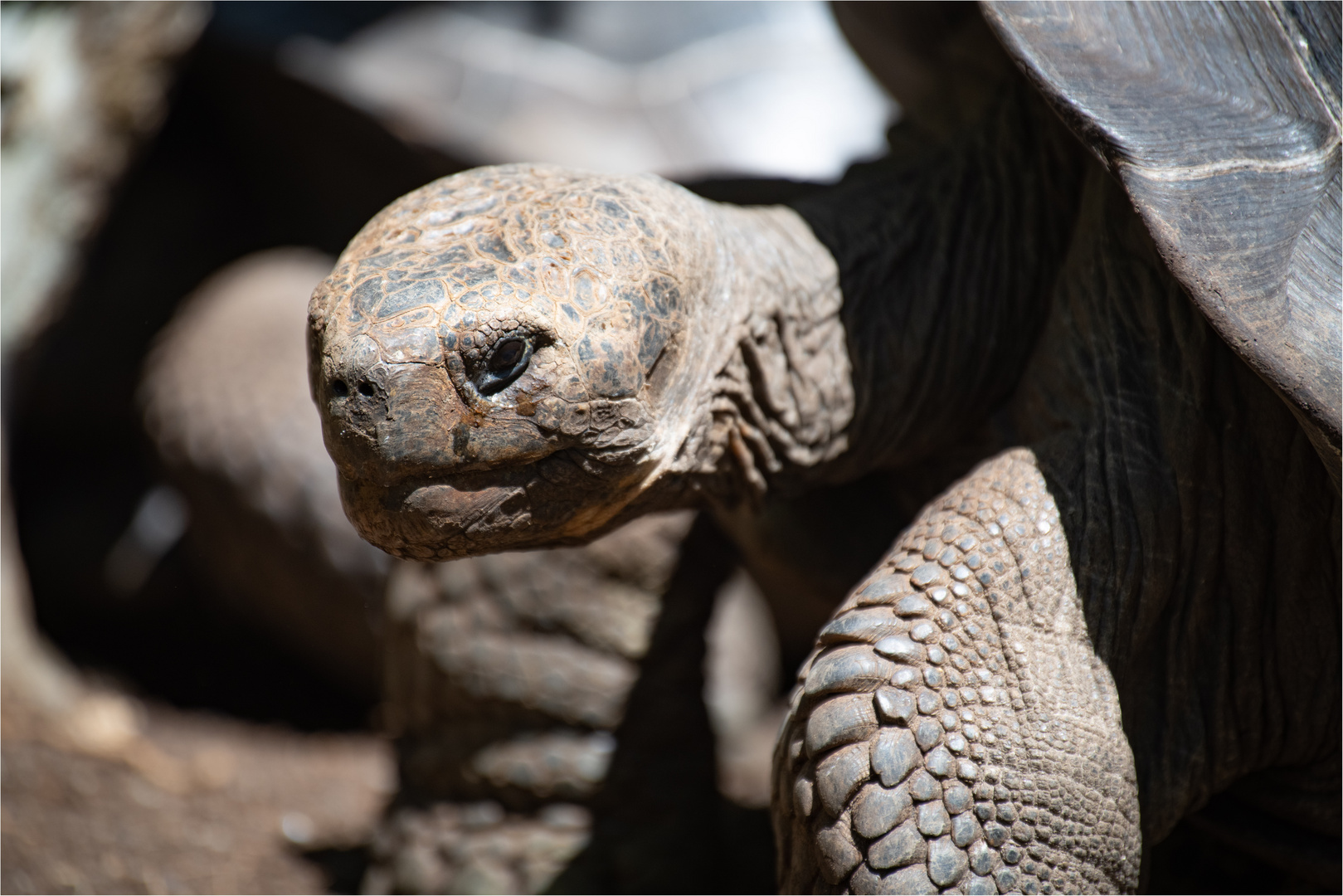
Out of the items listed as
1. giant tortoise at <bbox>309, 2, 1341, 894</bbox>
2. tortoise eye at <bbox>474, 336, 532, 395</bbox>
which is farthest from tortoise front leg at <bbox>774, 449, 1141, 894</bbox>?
tortoise eye at <bbox>474, 336, 532, 395</bbox>

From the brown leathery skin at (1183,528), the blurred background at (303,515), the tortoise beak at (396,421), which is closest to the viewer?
the tortoise beak at (396,421)

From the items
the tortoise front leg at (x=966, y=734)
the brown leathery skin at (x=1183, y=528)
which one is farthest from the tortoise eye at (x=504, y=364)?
the brown leathery skin at (x=1183, y=528)

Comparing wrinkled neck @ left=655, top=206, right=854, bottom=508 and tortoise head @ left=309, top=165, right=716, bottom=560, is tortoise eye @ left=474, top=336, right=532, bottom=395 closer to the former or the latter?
tortoise head @ left=309, top=165, right=716, bottom=560

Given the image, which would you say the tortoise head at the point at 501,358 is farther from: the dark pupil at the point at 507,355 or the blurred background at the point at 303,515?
the blurred background at the point at 303,515

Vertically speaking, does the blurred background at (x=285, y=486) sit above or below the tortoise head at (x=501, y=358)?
below

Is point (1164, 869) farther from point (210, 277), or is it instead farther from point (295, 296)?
point (210, 277)

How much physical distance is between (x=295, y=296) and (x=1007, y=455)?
2.51m

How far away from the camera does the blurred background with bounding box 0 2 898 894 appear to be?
2.11m

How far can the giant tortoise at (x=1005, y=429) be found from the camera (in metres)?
1.28

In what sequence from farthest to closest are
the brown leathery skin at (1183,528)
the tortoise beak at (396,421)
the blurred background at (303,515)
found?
1. the blurred background at (303,515)
2. the brown leathery skin at (1183,528)
3. the tortoise beak at (396,421)

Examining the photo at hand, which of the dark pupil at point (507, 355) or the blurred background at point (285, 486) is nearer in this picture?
the dark pupil at point (507, 355)

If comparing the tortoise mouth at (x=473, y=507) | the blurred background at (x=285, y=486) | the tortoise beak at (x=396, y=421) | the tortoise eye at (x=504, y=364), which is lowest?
the blurred background at (x=285, y=486)

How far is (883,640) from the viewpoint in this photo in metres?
1.35

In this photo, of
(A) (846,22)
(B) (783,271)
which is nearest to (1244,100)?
(B) (783,271)
